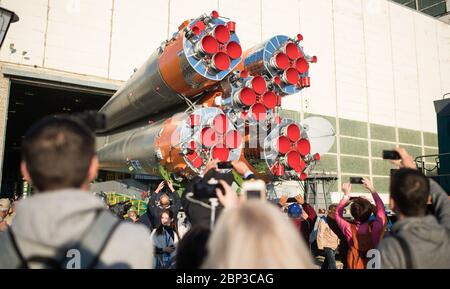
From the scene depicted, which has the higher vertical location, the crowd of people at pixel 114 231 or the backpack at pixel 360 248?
the crowd of people at pixel 114 231

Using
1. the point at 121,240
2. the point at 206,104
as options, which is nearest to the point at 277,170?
the point at 206,104

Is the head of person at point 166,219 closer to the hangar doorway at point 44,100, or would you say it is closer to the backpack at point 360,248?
the backpack at point 360,248

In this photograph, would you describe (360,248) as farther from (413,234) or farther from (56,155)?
(56,155)

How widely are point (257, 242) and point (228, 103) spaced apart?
8.12 metres

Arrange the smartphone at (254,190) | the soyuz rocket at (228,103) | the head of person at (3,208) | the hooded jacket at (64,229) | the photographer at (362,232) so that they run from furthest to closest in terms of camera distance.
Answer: the soyuz rocket at (228,103), the head of person at (3,208), the photographer at (362,232), the smartphone at (254,190), the hooded jacket at (64,229)

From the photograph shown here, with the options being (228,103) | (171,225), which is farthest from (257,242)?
(228,103)

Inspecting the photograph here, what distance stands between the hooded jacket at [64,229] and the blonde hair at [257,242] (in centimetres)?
46

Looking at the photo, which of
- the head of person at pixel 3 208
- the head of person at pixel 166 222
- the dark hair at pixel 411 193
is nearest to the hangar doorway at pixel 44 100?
the head of person at pixel 3 208

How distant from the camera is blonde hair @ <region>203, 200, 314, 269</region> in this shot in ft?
4.57

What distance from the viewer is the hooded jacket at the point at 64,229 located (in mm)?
1572

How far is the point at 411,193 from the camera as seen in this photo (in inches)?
96.2

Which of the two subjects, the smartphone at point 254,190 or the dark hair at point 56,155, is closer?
the dark hair at point 56,155

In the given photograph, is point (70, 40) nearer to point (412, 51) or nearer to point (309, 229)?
point (309, 229)

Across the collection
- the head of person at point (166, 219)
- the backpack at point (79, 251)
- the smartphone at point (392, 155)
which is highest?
the smartphone at point (392, 155)
